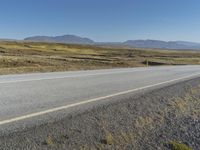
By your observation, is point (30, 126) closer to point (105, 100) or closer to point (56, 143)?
point (56, 143)

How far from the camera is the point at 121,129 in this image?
6.98 meters

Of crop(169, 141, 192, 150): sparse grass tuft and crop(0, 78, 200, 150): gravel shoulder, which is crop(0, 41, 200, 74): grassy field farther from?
crop(169, 141, 192, 150): sparse grass tuft

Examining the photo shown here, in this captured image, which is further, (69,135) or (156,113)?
(156,113)

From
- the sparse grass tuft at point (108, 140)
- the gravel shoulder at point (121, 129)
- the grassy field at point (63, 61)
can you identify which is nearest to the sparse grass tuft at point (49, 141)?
the gravel shoulder at point (121, 129)

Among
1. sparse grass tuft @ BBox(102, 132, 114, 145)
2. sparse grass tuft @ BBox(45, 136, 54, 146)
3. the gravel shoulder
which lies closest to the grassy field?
the gravel shoulder

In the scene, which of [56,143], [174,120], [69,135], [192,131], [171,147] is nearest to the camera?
[56,143]

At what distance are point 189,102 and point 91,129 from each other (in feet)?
18.7

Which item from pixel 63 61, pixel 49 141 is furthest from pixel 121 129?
pixel 63 61

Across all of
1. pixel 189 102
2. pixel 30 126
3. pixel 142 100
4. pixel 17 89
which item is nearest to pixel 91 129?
pixel 30 126

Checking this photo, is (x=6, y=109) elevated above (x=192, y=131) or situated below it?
above

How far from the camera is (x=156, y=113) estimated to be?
29.4 ft

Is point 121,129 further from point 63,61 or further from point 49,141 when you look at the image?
point 63,61

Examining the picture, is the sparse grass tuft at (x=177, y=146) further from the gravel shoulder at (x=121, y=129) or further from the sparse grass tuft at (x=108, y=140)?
the sparse grass tuft at (x=108, y=140)

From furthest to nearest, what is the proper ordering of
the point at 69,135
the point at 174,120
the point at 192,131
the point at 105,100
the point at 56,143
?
the point at 105,100, the point at 174,120, the point at 192,131, the point at 69,135, the point at 56,143
